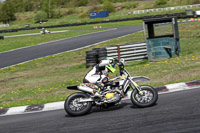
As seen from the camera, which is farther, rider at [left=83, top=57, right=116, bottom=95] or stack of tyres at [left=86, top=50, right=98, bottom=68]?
stack of tyres at [left=86, top=50, right=98, bottom=68]

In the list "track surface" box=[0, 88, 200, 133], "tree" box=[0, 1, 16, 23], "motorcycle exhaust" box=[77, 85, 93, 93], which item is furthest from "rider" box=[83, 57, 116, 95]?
"tree" box=[0, 1, 16, 23]

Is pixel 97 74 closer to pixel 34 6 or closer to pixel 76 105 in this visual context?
pixel 76 105

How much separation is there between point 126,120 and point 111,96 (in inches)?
43.5

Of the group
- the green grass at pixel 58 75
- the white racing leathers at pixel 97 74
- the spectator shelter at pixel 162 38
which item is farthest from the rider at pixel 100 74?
the spectator shelter at pixel 162 38

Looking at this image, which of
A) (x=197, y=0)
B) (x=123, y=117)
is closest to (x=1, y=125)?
(x=123, y=117)

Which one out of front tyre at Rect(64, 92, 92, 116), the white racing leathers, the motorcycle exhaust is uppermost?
the white racing leathers

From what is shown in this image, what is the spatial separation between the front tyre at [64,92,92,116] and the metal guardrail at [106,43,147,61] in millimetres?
10028

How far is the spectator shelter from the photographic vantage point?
16.6m

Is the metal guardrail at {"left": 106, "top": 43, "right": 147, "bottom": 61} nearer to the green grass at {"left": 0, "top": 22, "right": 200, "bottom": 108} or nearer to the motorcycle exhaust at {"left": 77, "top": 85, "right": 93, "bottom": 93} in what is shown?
the green grass at {"left": 0, "top": 22, "right": 200, "bottom": 108}

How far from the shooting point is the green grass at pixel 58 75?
1092 centimetres

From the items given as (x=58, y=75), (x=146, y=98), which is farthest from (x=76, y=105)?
(x=58, y=75)

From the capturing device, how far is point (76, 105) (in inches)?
302

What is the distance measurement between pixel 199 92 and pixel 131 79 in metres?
1.92

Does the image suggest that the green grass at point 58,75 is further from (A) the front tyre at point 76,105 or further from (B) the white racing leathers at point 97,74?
(B) the white racing leathers at point 97,74
